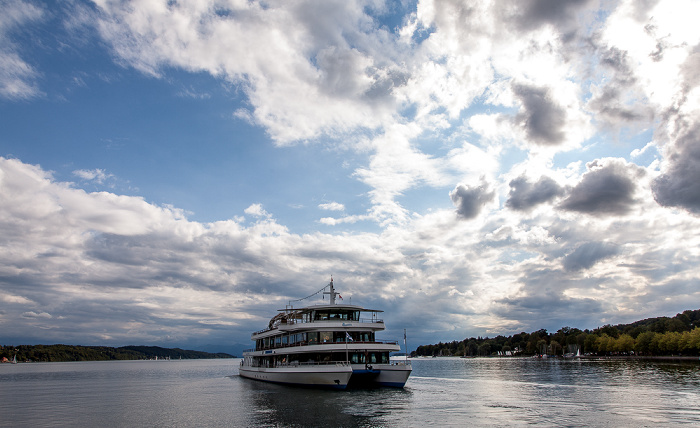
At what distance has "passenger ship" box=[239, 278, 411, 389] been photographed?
50.5 m

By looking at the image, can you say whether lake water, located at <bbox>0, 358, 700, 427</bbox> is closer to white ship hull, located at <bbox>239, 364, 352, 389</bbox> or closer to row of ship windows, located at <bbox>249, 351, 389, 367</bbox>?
white ship hull, located at <bbox>239, 364, 352, 389</bbox>

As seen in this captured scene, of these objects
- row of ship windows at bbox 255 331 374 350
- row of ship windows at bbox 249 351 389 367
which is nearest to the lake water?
row of ship windows at bbox 249 351 389 367

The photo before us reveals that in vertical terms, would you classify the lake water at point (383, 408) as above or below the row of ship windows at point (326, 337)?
below

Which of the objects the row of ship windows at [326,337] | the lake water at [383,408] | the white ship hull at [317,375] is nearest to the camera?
the lake water at [383,408]

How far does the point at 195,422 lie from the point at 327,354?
20571 mm

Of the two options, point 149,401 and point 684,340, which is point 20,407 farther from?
point 684,340

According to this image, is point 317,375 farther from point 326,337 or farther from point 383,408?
point 383,408

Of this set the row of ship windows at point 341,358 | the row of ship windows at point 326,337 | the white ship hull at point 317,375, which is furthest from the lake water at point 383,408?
the row of ship windows at point 326,337

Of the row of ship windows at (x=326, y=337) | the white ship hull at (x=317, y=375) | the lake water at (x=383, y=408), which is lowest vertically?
the lake water at (x=383, y=408)

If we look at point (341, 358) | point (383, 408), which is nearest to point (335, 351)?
point (341, 358)

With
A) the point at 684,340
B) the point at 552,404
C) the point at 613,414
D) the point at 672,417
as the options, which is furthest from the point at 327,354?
the point at 684,340

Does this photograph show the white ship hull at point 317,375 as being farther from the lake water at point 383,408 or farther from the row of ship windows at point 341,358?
the row of ship windows at point 341,358

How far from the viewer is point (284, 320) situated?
62.3m

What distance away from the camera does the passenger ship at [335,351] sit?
50.5 metres
